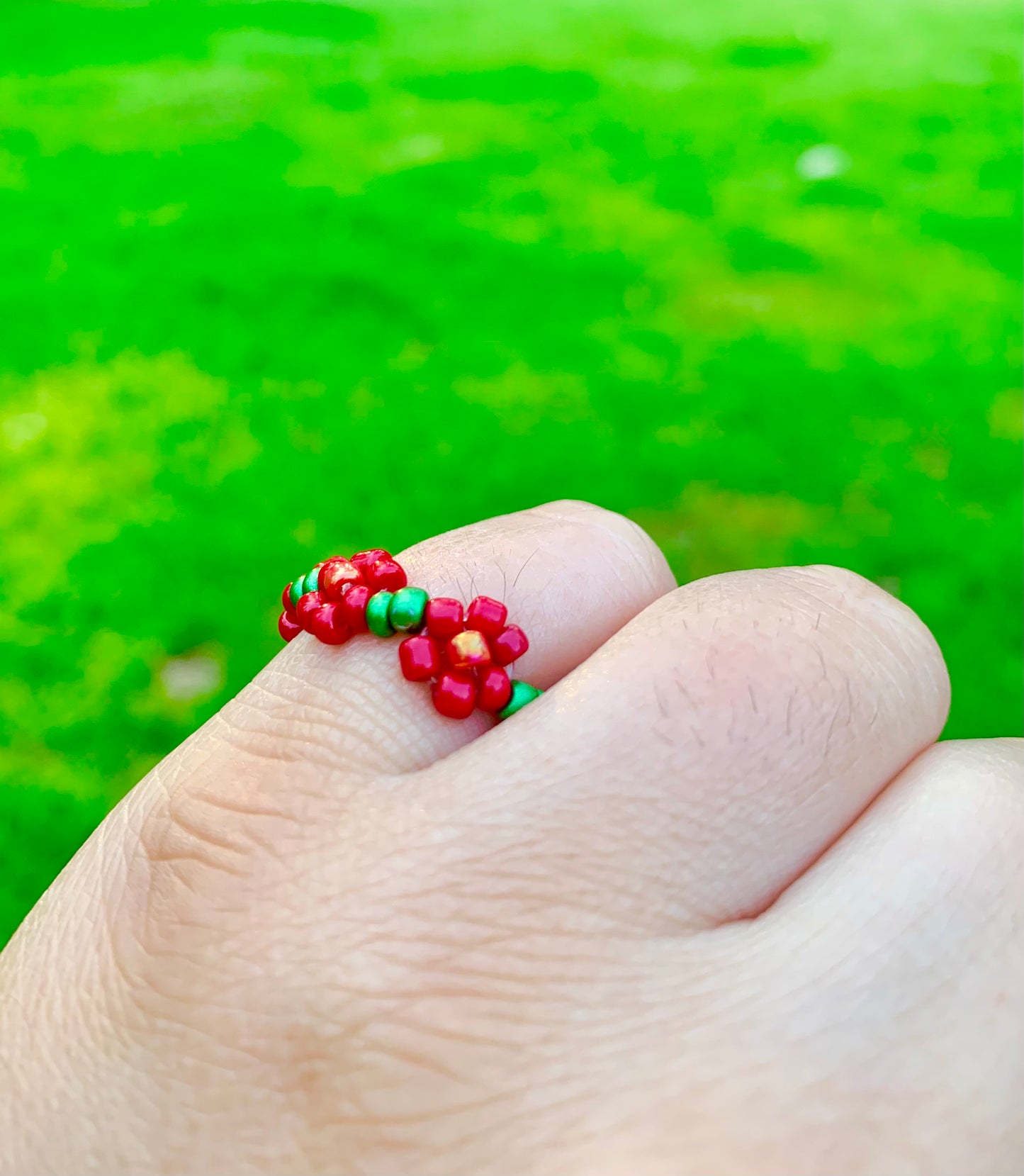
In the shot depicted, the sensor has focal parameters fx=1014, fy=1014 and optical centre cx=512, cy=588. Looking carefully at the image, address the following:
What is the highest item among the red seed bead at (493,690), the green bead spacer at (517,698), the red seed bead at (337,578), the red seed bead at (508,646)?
the red seed bead at (337,578)

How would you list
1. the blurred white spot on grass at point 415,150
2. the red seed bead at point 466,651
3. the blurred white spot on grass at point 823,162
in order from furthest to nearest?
1. the blurred white spot on grass at point 415,150
2. the blurred white spot on grass at point 823,162
3. the red seed bead at point 466,651

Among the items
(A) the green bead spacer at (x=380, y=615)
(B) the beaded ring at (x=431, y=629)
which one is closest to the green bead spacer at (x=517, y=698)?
(B) the beaded ring at (x=431, y=629)

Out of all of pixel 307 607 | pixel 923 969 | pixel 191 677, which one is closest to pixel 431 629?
pixel 307 607

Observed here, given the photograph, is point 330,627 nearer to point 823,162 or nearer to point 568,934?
point 568,934

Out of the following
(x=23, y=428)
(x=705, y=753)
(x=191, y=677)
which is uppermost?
Answer: (x=705, y=753)

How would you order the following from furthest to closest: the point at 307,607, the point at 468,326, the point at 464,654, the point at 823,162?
1. the point at 823,162
2. the point at 468,326
3. the point at 307,607
4. the point at 464,654

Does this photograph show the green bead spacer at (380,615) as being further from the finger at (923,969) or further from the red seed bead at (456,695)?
the finger at (923,969)
